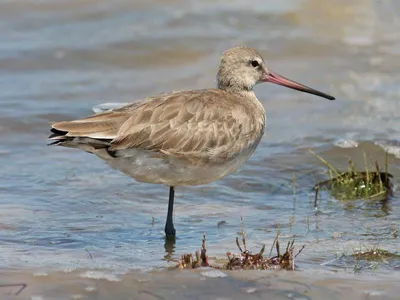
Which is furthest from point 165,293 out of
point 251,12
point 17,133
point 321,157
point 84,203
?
point 251,12

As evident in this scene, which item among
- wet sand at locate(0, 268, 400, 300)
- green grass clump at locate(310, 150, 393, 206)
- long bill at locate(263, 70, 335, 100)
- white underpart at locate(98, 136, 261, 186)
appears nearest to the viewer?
wet sand at locate(0, 268, 400, 300)

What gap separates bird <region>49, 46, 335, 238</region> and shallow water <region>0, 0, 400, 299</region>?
60cm

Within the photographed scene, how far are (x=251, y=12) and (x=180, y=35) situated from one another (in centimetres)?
148

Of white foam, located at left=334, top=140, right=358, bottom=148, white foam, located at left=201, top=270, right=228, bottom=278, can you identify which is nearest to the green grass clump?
white foam, located at left=334, top=140, right=358, bottom=148

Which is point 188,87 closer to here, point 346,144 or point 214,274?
point 346,144

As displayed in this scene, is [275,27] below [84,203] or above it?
above

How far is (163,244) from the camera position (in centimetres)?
773

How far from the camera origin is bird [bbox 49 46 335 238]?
7492 millimetres

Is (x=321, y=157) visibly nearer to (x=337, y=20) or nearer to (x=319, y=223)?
(x=319, y=223)

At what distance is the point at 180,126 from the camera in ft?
25.6

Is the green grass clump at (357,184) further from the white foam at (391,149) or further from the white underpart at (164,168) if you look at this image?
the white underpart at (164,168)

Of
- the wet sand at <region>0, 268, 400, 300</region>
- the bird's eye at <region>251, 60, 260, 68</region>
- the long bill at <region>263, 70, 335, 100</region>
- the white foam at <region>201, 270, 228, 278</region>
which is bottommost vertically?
the wet sand at <region>0, 268, 400, 300</region>

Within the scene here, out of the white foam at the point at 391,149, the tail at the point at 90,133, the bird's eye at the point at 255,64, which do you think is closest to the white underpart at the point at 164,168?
the tail at the point at 90,133

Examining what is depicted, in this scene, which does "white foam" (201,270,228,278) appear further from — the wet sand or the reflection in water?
the reflection in water
